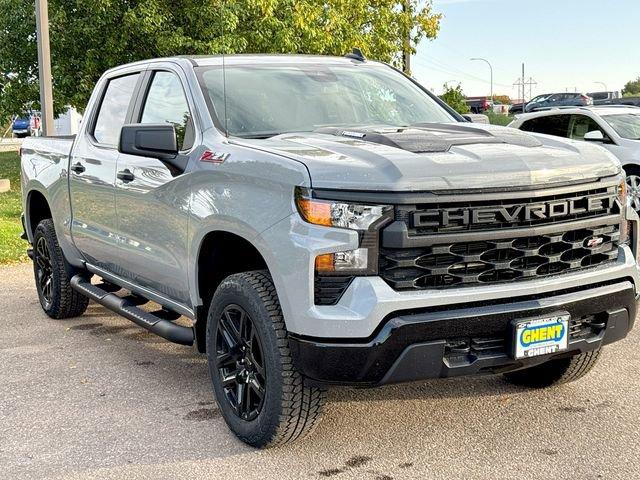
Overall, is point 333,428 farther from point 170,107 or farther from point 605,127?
point 605,127

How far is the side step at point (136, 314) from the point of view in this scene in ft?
15.4

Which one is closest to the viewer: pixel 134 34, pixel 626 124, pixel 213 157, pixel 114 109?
pixel 213 157

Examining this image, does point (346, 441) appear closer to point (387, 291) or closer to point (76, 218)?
point (387, 291)

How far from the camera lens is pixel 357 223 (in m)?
3.53

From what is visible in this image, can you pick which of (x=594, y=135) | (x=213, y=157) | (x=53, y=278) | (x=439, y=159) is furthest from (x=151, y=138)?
(x=594, y=135)

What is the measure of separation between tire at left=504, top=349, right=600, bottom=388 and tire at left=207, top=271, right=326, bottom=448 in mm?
1555

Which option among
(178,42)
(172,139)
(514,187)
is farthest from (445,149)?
(178,42)

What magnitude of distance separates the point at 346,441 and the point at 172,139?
1780 millimetres

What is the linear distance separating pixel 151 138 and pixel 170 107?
68cm

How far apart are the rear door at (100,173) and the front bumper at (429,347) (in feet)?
7.76

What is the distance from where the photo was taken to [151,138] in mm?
4422

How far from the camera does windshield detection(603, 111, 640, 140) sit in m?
12.3

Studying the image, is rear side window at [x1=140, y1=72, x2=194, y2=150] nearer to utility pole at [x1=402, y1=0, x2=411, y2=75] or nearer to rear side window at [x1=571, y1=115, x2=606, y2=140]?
rear side window at [x1=571, y1=115, x2=606, y2=140]

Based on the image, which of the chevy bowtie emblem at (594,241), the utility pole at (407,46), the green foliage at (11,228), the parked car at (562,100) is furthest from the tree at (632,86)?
the chevy bowtie emblem at (594,241)
